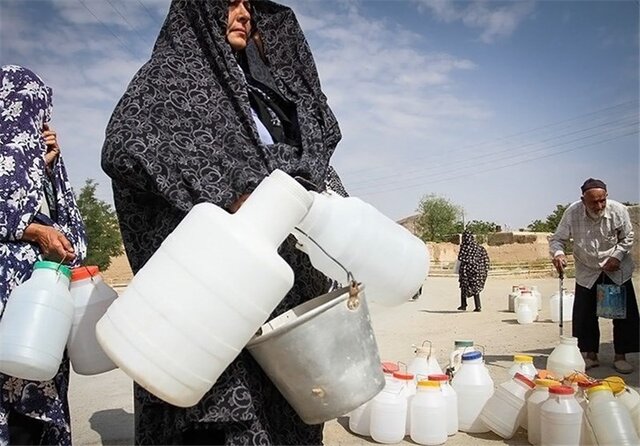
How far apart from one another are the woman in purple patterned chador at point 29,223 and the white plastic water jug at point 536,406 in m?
2.20

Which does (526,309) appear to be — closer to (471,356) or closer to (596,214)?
(596,214)

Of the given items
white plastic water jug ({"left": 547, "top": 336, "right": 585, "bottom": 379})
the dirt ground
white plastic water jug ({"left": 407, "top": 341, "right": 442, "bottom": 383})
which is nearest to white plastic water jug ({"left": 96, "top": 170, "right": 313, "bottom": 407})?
the dirt ground

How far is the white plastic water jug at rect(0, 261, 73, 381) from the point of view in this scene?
1668 millimetres

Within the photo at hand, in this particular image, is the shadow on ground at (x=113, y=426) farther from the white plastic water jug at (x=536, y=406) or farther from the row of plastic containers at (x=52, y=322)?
the white plastic water jug at (x=536, y=406)

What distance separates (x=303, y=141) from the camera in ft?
5.28

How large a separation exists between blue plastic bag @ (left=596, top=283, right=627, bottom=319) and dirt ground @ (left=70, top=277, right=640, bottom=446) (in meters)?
0.45

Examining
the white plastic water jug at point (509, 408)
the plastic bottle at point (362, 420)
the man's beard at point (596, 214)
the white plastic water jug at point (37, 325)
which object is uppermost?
the man's beard at point (596, 214)

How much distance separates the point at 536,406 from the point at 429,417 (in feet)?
1.76

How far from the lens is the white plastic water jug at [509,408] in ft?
10.7

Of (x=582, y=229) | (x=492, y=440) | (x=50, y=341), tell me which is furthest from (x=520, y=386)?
Answer: (x=50, y=341)

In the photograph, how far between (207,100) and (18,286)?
834 millimetres

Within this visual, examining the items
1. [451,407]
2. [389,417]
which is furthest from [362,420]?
Answer: [451,407]

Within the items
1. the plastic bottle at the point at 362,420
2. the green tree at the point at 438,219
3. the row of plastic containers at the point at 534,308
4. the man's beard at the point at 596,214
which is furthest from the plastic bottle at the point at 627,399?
the green tree at the point at 438,219

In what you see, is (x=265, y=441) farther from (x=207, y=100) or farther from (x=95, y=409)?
(x=95, y=409)
